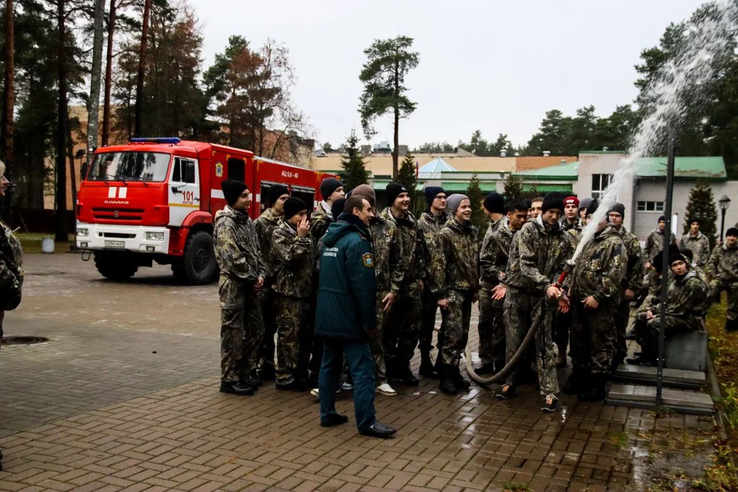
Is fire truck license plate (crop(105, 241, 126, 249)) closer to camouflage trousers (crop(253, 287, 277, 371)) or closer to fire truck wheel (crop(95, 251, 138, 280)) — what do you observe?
fire truck wheel (crop(95, 251, 138, 280))

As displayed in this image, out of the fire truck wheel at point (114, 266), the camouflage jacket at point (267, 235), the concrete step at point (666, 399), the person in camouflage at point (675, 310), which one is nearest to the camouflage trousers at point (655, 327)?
the person in camouflage at point (675, 310)

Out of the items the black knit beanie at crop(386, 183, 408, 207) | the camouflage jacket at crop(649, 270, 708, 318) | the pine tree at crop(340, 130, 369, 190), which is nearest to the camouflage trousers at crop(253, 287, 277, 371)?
the black knit beanie at crop(386, 183, 408, 207)

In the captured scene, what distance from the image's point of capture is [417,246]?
7.04 m

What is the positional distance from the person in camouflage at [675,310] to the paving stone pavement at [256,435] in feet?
4.64

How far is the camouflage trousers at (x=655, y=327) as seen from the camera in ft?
23.4

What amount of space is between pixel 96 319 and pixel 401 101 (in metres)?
35.6

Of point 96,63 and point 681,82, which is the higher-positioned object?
point 96,63

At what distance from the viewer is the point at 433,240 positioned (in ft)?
22.9

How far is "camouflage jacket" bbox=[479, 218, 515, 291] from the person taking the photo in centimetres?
737

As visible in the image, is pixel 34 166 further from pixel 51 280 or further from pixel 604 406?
pixel 604 406

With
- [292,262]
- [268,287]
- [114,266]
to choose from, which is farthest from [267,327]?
[114,266]

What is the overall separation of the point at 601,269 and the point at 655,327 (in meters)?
1.52

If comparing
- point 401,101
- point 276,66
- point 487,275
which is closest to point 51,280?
point 487,275

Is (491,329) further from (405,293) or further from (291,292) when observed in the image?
(291,292)
